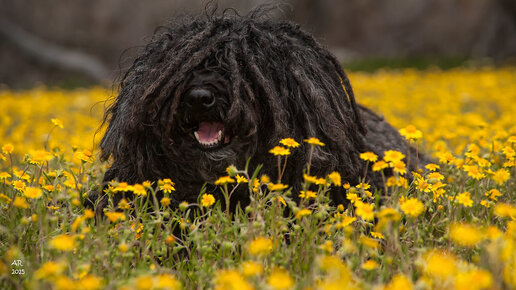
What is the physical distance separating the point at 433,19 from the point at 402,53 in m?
1.27

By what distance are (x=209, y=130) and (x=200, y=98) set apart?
0.79 ft

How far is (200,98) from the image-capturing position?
2.97 metres

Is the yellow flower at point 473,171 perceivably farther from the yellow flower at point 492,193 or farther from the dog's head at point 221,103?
the dog's head at point 221,103

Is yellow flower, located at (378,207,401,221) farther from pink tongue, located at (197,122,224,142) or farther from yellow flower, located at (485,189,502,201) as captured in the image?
pink tongue, located at (197,122,224,142)

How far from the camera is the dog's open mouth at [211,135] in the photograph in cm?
309

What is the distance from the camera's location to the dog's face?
3.00 metres

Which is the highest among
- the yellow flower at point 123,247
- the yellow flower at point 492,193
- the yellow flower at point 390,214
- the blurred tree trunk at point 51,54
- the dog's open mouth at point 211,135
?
the blurred tree trunk at point 51,54

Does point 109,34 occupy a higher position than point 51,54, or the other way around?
point 109,34

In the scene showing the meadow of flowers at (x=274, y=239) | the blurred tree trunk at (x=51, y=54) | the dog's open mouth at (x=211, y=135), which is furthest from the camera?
the blurred tree trunk at (x=51, y=54)

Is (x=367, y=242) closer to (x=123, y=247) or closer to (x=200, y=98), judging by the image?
(x=123, y=247)

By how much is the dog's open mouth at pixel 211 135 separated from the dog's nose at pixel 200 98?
151mm

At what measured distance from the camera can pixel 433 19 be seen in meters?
15.5

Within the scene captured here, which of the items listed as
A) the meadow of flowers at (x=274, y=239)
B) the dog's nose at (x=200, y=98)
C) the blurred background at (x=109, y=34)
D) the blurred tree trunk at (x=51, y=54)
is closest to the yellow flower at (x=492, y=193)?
the meadow of flowers at (x=274, y=239)

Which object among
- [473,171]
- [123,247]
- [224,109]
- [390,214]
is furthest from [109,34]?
[390,214]
